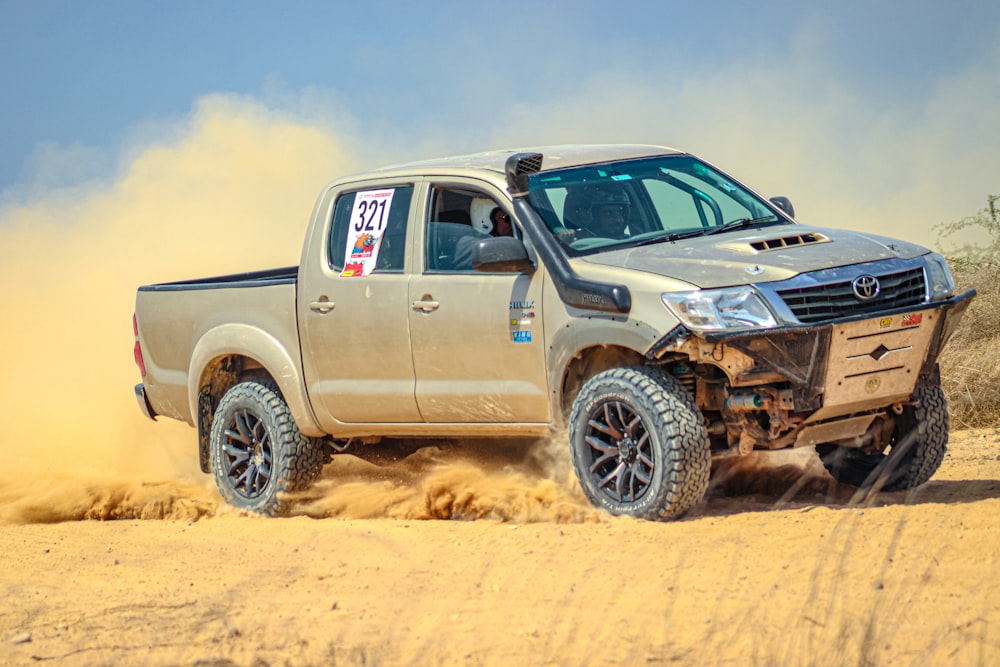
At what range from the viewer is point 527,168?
7.15 metres

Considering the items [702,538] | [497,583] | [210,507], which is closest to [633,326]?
[702,538]

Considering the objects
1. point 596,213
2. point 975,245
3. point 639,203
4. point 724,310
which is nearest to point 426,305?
point 596,213

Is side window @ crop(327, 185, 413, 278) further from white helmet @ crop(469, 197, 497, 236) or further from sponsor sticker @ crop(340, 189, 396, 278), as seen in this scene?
white helmet @ crop(469, 197, 497, 236)

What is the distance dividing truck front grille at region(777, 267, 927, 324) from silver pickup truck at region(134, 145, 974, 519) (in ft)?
0.03

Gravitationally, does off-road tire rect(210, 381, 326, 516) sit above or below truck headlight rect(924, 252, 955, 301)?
below

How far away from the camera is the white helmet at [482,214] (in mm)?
7300

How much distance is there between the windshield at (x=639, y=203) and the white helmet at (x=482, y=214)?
0.27 meters

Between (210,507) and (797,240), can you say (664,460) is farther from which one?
(210,507)

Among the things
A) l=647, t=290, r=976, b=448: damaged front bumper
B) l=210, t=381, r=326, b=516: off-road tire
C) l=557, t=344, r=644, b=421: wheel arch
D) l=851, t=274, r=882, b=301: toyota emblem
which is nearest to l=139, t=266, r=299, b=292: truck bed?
l=210, t=381, r=326, b=516: off-road tire

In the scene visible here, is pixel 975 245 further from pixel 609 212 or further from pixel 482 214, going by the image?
pixel 482 214

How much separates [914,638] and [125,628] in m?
2.97

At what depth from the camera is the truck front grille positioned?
605 centimetres

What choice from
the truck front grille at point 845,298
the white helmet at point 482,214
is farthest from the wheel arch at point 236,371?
the truck front grille at point 845,298

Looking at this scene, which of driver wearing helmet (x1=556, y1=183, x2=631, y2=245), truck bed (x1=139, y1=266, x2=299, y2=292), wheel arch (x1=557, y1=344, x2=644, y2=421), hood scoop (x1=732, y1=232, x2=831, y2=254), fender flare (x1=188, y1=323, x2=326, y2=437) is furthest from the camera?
truck bed (x1=139, y1=266, x2=299, y2=292)
